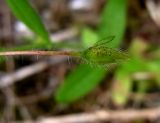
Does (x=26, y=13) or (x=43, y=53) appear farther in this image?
(x=26, y=13)

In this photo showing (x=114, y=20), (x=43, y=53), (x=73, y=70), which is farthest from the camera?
(x=73, y=70)

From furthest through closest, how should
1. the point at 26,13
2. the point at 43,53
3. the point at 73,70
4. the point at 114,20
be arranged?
the point at 73,70 → the point at 114,20 → the point at 26,13 → the point at 43,53

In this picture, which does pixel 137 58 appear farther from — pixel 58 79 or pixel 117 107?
pixel 58 79

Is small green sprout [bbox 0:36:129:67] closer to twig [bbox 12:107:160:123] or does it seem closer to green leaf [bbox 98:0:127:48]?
green leaf [bbox 98:0:127:48]

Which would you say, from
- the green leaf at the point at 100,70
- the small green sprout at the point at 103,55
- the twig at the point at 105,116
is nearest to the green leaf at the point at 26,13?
the small green sprout at the point at 103,55

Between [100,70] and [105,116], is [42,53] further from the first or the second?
[105,116]

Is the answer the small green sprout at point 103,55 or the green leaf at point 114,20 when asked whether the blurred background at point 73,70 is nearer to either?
the green leaf at point 114,20

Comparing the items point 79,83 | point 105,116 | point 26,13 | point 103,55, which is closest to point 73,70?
point 79,83

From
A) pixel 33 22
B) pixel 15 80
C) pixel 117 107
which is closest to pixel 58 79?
pixel 15 80
